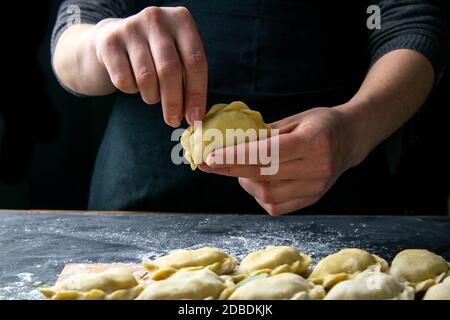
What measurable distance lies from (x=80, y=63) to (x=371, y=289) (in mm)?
935

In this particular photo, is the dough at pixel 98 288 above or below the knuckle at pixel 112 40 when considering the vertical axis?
below

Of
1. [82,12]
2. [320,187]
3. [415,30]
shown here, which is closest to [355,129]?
[320,187]

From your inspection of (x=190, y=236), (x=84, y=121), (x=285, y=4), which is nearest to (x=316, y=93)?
(x=285, y=4)

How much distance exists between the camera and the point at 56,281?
1320 millimetres

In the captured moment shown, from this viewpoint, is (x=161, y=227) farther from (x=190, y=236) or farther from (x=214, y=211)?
(x=214, y=211)

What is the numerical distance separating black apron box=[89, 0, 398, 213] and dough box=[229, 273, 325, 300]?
703 mm

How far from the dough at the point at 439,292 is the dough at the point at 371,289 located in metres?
0.03

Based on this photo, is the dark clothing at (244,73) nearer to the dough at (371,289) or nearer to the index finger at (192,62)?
the index finger at (192,62)

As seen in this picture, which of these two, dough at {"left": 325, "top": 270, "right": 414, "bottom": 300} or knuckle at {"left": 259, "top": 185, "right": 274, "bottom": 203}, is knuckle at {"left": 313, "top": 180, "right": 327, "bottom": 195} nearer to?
knuckle at {"left": 259, "top": 185, "right": 274, "bottom": 203}

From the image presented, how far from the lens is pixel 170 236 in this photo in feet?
5.30

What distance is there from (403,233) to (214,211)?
1.72ft

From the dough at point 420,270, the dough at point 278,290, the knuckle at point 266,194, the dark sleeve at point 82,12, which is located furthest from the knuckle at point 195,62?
the dark sleeve at point 82,12

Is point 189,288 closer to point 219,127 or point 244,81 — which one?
point 219,127

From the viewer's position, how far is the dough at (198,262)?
4.26 ft
